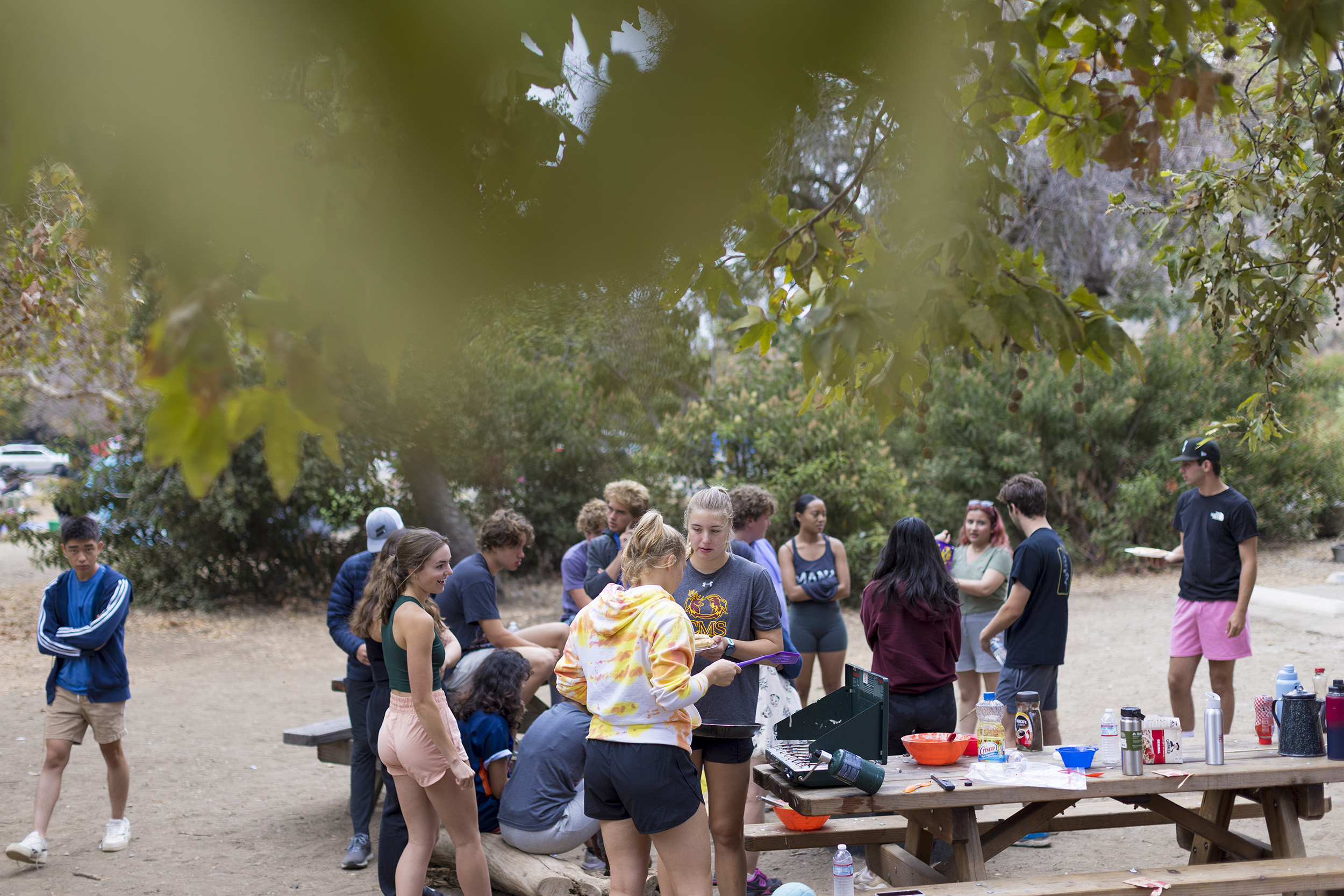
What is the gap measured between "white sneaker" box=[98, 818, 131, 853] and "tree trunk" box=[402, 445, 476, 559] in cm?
746

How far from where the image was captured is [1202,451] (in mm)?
5438

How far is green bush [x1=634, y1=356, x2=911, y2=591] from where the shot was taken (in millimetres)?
11297

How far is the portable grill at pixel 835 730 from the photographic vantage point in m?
3.65

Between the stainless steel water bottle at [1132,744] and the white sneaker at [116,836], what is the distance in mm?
4726

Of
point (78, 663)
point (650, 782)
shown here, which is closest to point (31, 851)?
point (78, 663)

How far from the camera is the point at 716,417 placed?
11.9 metres

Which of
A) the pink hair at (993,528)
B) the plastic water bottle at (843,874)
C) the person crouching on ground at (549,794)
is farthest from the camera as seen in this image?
the pink hair at (993,528)

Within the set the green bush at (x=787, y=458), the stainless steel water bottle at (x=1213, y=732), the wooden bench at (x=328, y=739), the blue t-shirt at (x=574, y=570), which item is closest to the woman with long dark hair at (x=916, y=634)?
the stainless steel water bottle at (x=1213, y=732)

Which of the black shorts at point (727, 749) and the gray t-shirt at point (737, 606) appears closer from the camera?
the black shorts at point (727, 749)

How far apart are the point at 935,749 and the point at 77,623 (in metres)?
4.03

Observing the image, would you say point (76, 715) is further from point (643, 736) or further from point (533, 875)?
point (643, 736)

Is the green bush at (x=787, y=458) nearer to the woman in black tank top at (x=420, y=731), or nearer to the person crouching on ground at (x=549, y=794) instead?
the person crouching on ground at (x=549, y=794)

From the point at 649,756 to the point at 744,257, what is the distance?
157 cm

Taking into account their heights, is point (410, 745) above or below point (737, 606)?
below
